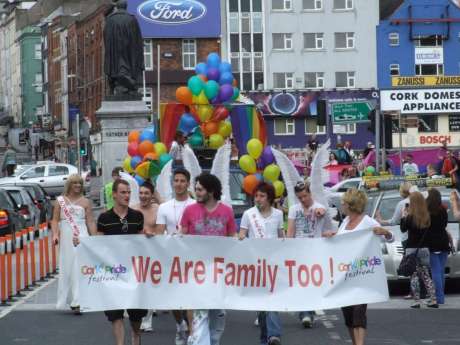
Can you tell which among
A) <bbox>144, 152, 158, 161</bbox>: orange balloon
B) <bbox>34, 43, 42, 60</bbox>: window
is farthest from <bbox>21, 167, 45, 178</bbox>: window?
<bbox>34, 43, 42, 60</bbox>: window

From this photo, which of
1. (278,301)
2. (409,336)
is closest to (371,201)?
(409,336)

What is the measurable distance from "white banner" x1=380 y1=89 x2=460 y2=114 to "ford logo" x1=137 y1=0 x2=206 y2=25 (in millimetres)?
14478

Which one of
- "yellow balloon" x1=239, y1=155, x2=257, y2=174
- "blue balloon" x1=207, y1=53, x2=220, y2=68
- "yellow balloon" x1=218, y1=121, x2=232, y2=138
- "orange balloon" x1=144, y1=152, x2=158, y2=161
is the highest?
"blue balloon" x1=207, y1=53, x2=220, y2=68

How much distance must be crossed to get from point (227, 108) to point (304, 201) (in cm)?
738

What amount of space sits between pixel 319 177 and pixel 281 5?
73940mm

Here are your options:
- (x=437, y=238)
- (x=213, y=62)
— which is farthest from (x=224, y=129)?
(x=437, y=238)

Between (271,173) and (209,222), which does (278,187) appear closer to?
(271,173)

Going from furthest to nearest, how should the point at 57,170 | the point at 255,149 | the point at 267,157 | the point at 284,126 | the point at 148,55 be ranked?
the point at 148,55
the point at 284,126
the point at 57,170
the point at 267,157
the point at 255,149

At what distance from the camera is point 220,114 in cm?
2180

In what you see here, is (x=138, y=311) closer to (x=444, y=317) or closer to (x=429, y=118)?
(x=444, y=317)

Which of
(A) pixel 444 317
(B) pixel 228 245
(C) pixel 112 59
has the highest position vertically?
(C) pixel 112 59

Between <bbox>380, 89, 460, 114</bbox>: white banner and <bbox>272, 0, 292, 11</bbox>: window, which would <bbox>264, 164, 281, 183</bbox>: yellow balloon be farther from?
<bbox>272, 0, 292, 11</bbox>: window

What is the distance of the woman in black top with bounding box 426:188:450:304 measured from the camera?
18.2 m

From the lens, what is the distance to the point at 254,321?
17.2 metres
